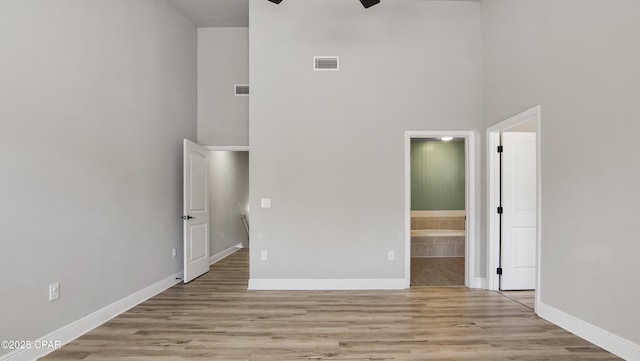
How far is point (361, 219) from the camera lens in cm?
407

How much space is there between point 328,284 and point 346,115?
228cm

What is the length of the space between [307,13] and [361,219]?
113 inches

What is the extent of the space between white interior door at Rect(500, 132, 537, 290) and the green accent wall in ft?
9.76

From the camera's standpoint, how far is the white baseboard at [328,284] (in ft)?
13.2

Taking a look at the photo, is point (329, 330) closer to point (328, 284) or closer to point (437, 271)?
point (328, 284)

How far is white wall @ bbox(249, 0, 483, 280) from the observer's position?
13.3ft

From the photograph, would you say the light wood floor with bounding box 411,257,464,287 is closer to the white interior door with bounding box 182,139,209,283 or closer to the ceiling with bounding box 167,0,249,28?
the white interior door with bounding box 182,139,209,283

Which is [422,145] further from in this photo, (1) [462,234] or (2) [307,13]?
(2) [307,13]

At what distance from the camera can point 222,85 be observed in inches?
192

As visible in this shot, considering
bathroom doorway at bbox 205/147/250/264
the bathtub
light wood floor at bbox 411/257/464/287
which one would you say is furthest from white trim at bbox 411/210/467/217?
bathroom doorway at bbox 205/147/250/264

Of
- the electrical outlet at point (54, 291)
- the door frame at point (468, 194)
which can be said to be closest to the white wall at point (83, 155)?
the electrical outlet at point (54, 291)

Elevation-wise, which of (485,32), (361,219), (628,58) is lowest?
(361,219)

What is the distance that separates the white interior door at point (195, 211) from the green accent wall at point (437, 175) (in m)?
4.49

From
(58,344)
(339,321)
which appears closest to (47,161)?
(58,344)
